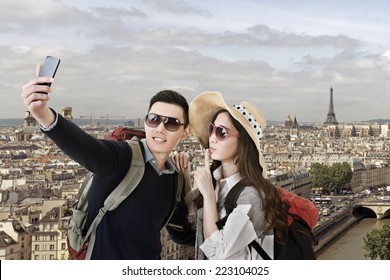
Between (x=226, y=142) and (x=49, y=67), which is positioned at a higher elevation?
(x=49, y=67)

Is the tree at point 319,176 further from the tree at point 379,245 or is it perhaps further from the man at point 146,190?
the man at point 146,190

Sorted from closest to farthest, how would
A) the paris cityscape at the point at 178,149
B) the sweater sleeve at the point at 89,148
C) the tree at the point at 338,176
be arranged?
the sweater sleeve at the point at 89,148 < the paris cityscape at the point at 178,149 < the tree at the point at 338,176

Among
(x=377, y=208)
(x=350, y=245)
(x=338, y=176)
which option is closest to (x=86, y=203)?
(x=350, y=245)

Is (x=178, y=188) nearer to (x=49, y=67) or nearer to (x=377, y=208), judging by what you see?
(x=49, y=67)

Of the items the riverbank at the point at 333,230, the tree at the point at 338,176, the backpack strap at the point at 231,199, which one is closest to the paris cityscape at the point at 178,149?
the riverbank at the point at 333,230

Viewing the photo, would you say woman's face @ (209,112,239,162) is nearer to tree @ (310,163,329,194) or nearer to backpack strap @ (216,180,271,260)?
backpack strap @ (216,180,271,260)
